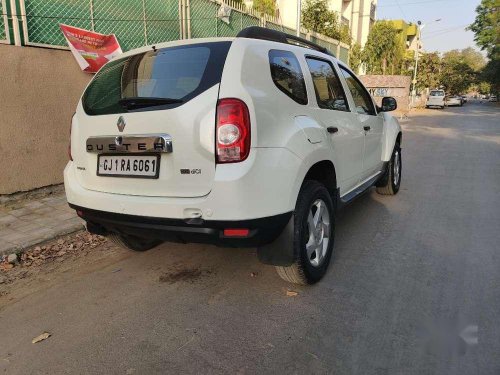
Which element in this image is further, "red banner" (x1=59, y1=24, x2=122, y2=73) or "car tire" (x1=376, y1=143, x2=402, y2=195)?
"red banner" (x1=59, y1=24, x2=122, y2=73)

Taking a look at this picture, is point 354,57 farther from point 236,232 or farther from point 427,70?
point 427,70

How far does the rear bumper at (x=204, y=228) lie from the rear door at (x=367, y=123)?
2.04 metres

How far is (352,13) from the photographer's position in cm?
3266

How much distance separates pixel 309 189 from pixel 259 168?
0.64m

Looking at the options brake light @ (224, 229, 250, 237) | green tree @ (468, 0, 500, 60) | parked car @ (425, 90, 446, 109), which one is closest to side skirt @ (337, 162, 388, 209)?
brake light @ (224, 229, 250, 237)

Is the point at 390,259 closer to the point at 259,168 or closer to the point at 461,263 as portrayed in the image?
the point at 461,263

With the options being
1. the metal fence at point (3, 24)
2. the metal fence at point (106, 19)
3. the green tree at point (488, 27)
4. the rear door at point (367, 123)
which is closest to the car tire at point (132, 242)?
the rear door at point (367, 123)

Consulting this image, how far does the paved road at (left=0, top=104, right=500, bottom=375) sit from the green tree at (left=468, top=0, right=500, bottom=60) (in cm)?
5494

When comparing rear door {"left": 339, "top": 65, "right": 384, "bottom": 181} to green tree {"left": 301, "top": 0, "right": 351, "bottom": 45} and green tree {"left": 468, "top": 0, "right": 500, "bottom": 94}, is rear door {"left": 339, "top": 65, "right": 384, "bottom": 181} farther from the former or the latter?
→ green tree {"left": 468, "top": 0, "right": 500, "bottom": 94}

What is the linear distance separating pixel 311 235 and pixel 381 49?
2792cm

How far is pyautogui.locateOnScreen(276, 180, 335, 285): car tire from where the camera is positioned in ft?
9.51

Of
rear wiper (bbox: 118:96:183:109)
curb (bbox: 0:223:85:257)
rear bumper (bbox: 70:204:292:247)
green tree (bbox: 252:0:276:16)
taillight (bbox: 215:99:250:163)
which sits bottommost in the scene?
curb (bbox: 0:223:85:257)

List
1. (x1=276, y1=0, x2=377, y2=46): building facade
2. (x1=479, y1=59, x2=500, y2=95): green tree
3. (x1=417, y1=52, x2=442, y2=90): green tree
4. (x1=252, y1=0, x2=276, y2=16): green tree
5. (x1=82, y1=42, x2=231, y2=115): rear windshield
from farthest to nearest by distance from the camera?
(x1=479, y1=59, x2=500, y2=95): green tree
(x1=417, y1=52, x2=442, y2=90): green tree
(x1=276, y1=0, x2=377, y2=46): building facade
(x1=252, y1=0, x2=276, y2=16): green tree
(x1=82, y1=42, x2=231, y2=115): rear windshield

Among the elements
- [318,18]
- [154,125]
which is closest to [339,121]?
[154,125]
